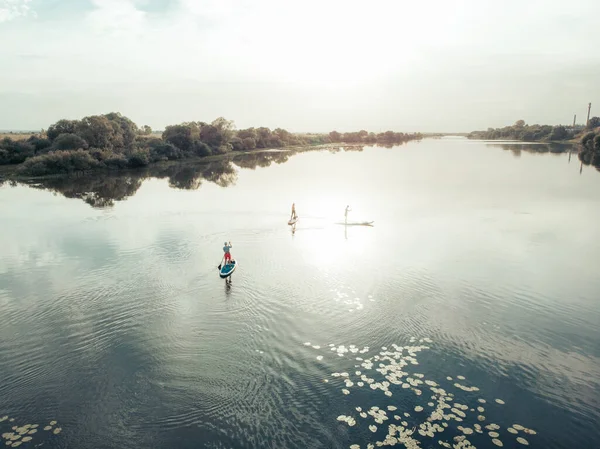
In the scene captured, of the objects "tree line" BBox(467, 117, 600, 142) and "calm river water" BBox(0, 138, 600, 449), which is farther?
"tree line" BBox(467, 117, 600, 142)

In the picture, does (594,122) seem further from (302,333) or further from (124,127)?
(302,333)

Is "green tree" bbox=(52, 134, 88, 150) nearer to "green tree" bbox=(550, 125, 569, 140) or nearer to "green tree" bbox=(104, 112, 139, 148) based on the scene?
"green tree" bbox=(104, 112, 139, 148)

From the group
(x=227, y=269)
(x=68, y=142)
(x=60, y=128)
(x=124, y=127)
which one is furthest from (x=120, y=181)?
(x=227, y=269)

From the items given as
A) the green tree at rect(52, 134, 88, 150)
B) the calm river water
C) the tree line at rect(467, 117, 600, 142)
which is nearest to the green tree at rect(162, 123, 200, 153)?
the green tree at rect(52, 134, 88, 150)

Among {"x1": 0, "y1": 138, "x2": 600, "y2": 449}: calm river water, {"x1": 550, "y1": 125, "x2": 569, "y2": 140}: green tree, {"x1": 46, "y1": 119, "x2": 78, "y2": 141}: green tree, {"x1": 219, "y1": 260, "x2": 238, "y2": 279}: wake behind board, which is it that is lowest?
{"x1": 0, "y1": 138, "x2": 600, "y2": 449}: calm river water

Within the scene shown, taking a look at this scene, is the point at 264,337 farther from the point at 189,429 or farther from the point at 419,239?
the point at 419,239

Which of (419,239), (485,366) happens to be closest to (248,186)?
(419,239)
